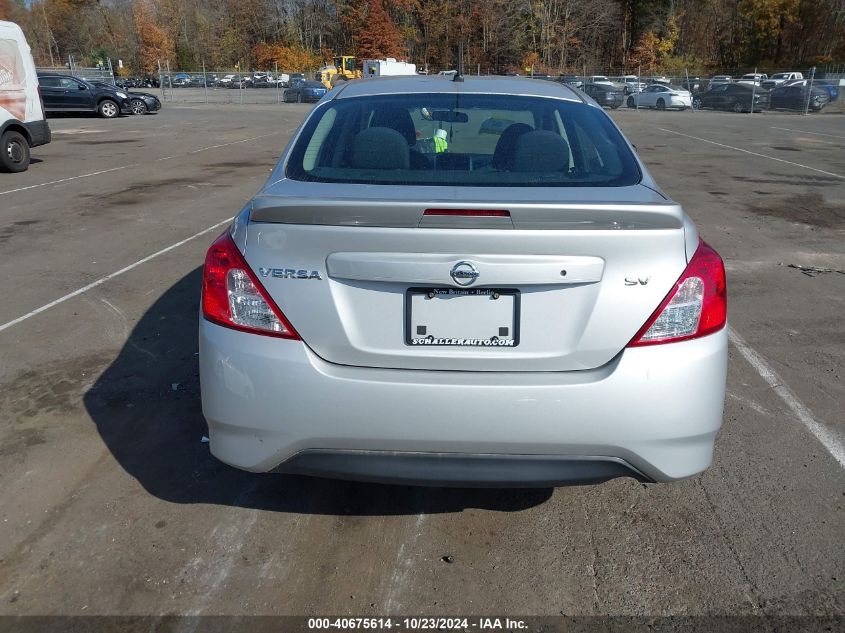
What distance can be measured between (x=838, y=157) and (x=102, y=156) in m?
17.8

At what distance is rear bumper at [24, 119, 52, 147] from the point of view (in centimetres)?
1430

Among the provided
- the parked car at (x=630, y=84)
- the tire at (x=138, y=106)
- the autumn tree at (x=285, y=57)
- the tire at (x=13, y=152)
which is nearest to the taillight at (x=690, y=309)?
the tire at (x=13, y=152)

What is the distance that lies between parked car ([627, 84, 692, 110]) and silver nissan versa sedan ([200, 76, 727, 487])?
132ft

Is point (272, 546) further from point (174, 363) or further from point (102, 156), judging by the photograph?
point (102, 156)

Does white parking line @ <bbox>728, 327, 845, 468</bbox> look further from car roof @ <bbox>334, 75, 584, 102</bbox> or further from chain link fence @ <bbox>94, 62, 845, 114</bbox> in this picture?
chain link fence @ <bbox>94, 62, 845, 114</bbox>

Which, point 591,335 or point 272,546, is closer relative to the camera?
point 591,335

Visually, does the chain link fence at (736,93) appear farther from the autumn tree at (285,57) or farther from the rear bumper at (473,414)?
the autumn tree at (285,57)

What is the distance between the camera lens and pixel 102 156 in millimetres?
17016

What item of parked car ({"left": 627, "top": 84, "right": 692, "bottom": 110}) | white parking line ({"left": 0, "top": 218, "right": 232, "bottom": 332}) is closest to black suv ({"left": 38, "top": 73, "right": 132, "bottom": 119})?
white parking line ({"left": 0, "top": 218, "right": 232, "bottom": 332})

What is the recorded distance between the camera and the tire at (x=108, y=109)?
3051cm

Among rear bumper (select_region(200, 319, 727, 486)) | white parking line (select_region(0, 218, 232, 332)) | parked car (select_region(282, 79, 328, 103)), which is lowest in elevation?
parked car (select_region(282, 79, 328, 103))

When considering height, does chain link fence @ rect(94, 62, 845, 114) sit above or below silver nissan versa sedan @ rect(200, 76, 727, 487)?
below

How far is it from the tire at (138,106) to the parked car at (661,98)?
26.2 m

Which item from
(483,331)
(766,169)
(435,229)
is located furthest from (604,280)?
(766,169)
